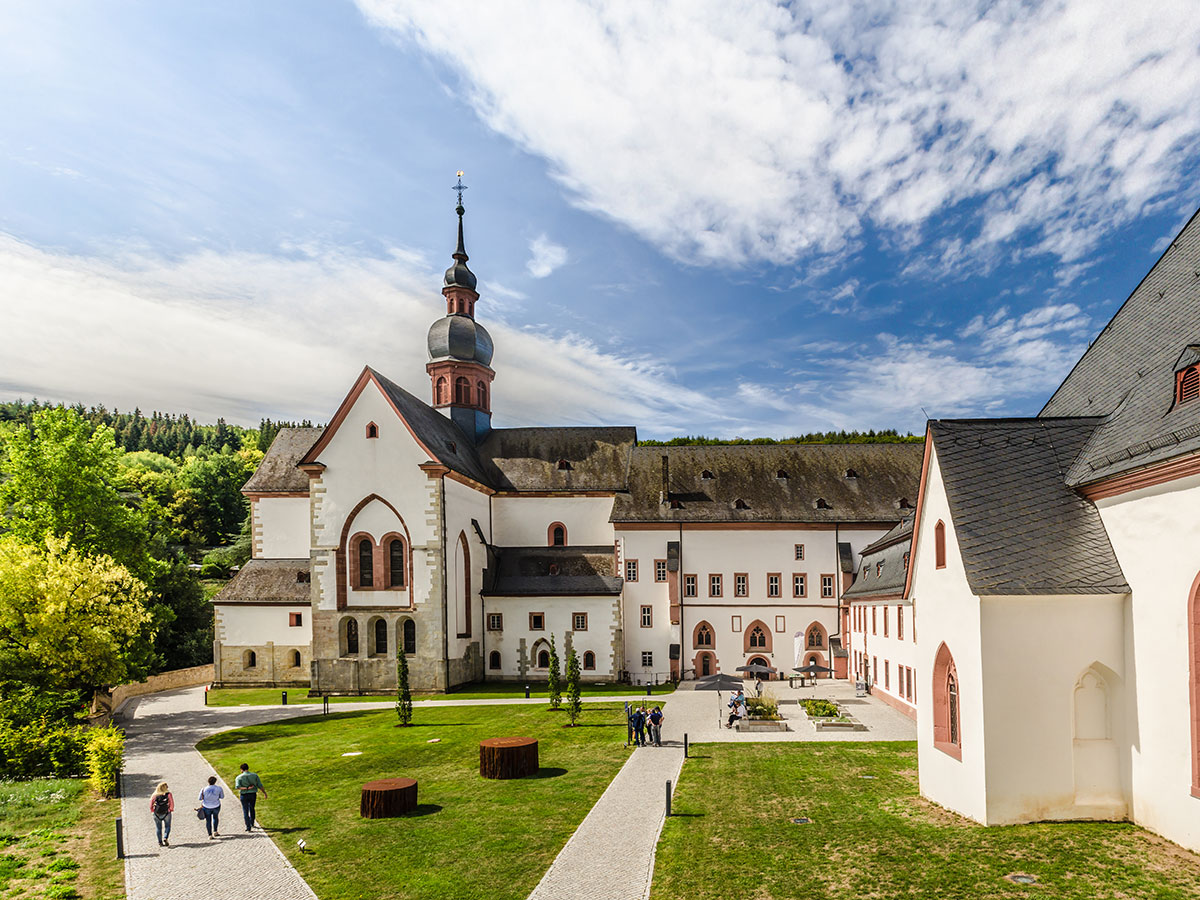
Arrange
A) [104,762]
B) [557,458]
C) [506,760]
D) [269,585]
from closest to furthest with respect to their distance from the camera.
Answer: [104,762] < [506,760] < [269,585] < [557,458]

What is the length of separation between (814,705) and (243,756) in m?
22.2

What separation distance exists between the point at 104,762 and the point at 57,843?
3890mm

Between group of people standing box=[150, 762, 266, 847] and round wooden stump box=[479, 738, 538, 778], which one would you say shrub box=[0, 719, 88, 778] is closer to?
group of people standing box=[150, 762, 266, 847]

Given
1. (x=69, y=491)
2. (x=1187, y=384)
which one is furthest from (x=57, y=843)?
(x=69, y=491)

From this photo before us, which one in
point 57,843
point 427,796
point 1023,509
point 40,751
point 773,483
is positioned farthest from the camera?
point 773,483

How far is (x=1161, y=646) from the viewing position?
13.9 metres

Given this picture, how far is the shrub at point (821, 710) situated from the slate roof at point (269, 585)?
29.7 metres

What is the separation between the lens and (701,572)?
45906mm

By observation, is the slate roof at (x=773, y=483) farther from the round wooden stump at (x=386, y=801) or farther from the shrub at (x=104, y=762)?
the shrub at (x=104, y=762)

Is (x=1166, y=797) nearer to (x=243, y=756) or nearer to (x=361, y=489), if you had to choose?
(x=243, y=756)

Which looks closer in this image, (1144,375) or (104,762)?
(1144,375)

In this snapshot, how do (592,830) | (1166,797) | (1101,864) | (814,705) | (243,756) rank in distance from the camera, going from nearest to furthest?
1. (1101,864)
2. (1166,797)
3. (592,830)
4. (243,756)
5. (814,705)

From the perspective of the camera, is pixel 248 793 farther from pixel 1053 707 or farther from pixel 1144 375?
pixel 1144 375

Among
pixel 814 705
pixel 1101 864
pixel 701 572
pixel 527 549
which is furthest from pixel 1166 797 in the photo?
pixel 527 549
